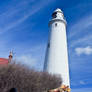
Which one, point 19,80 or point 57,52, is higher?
point 57,52

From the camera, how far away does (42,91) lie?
35.9ft

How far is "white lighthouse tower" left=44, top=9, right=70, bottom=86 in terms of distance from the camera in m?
16.0

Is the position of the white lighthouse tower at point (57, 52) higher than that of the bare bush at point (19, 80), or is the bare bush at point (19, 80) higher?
the white lighthouse tower at point (57, 52)

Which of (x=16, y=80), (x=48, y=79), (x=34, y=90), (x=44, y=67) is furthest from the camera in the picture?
(x=44, y=67)

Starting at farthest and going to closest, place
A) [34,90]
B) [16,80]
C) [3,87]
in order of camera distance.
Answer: [34,90] < [16,80] < [3,87]

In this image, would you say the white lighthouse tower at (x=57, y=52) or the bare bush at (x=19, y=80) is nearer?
the bare bush at (x=19, y=80)

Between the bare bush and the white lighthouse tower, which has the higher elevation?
the white lighthouse tower

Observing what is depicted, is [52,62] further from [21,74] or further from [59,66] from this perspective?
[21,74]

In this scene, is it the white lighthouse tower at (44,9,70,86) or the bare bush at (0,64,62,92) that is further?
the white lighthouse tower at (44,9,70,86)

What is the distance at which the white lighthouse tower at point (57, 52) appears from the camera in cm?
1602

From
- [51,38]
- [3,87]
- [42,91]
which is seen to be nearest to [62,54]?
[51,38]

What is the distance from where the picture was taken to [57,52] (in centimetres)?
1675

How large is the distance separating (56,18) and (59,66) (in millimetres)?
8298

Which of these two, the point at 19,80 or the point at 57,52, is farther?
the point at 57,52
